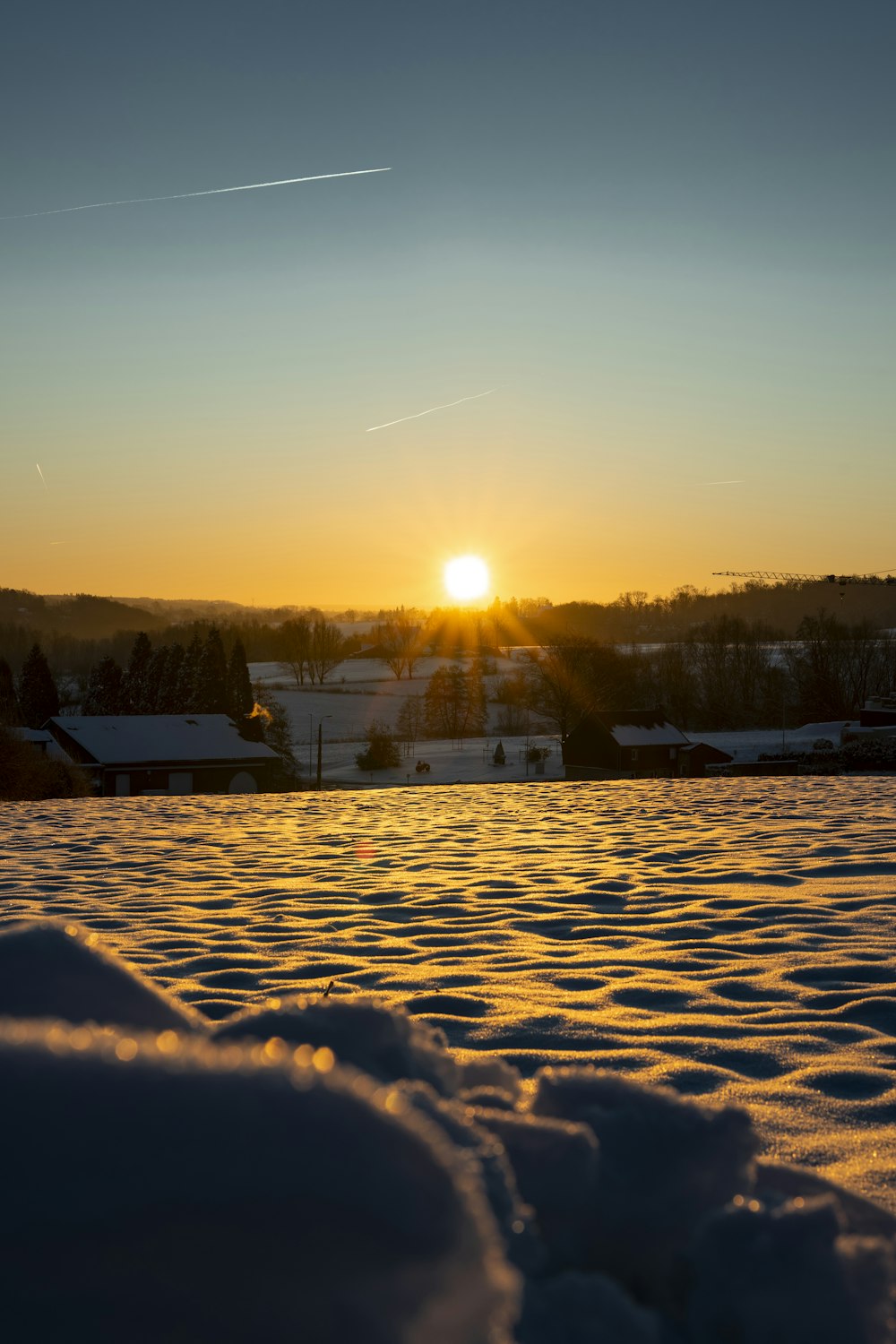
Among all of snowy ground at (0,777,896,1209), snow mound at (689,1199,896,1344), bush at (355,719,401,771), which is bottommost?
bush at (355,719,401,771)

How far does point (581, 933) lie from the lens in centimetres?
354

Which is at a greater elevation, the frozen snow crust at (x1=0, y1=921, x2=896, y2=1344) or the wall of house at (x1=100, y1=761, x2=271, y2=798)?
the frozen snow crust at (x1=0, y1=921, x2=896, y2=1344)

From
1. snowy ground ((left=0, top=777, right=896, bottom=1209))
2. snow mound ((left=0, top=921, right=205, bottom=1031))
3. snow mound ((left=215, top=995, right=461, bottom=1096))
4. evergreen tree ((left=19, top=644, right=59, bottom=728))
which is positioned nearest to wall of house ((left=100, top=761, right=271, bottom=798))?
evergreen tree ((left=19, top=644, right=59, bottom=728))

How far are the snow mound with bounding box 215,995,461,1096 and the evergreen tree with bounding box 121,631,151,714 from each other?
5697cm

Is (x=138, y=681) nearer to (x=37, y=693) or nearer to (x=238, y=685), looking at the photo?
(x=238, y=685)

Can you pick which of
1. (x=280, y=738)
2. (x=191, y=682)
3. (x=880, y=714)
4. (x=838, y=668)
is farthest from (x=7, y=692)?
(x=838, y=668)

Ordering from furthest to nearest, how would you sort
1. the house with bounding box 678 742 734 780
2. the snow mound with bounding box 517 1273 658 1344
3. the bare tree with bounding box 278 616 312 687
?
the bare tree with bounding box 278 616 312 687 < the house with bounding box 678 742 734 780 < the snow mound with bounding box 517 1273 658 1344

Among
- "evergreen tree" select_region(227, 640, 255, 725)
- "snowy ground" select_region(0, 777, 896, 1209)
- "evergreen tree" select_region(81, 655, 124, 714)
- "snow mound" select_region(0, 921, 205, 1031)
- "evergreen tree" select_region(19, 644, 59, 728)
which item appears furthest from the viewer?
"evergreen tree" select_region(81, 655, 124, 714)

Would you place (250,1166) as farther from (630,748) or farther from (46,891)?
(630,748)

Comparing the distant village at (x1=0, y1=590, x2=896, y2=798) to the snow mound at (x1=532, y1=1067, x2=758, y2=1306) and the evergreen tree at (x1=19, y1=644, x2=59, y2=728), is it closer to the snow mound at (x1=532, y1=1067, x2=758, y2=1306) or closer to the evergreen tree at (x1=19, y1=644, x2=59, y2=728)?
the evergreen tree at (x1=19, y1=644, x2=59, y2=728)

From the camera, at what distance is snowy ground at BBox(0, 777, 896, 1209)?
7.07ft

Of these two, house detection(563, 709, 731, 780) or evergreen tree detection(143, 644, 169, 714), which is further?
evergreen tree detection(143, 644, 169, 714)

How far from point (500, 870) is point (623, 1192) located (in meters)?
3.93

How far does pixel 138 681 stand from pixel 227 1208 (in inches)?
2324
